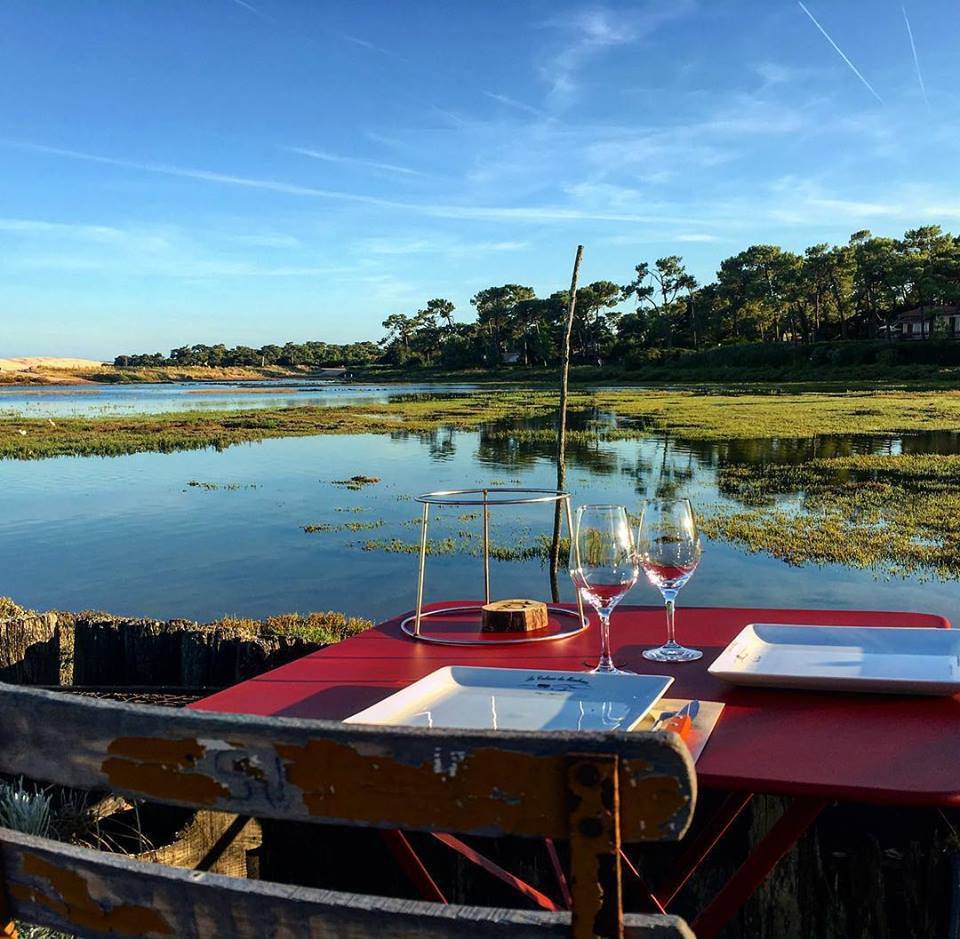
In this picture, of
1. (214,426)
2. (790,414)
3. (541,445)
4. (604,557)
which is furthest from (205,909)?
(214,426)

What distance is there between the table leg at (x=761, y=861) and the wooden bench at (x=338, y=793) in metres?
0.59

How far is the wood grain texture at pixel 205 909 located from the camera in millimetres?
1083

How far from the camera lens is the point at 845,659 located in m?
2.28

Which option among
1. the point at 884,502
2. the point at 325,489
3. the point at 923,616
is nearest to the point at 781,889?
the point at 923,616

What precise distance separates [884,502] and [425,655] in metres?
13.5

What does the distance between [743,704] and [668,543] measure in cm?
46

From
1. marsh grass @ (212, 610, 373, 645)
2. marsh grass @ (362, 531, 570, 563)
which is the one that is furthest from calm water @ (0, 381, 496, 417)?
marsh grass @ (212, 610, 373, 645)

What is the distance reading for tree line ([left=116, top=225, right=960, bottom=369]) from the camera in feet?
269

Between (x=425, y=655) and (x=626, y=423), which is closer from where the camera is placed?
(x=425, y=655)

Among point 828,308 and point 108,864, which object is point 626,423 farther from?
point 828,308

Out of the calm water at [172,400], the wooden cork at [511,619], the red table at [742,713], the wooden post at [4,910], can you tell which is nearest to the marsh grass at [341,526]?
the red table at [742,713]

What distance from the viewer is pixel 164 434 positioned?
3281cm

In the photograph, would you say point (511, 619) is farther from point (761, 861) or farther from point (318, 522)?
point (318, 522)

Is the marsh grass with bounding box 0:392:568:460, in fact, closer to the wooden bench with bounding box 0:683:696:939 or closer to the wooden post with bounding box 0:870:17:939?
the wooden post with bounding box 0:870:17:939
